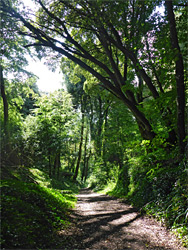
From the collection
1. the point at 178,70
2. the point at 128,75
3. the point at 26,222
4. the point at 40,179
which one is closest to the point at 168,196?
the point at 178,70

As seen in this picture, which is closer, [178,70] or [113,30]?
[178,70]

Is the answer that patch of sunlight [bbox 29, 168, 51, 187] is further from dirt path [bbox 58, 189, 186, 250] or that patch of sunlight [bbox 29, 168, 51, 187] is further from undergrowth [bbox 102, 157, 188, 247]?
undergrowth [bbox 102, 157, 188, 247]

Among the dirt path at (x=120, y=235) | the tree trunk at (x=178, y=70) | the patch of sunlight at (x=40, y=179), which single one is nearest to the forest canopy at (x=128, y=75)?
the tree trunk at (x=178, y=70)

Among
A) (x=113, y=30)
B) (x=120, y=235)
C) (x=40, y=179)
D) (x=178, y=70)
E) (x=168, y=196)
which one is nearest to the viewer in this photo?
(x=120, y=235)

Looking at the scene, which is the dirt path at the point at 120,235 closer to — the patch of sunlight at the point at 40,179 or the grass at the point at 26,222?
the grass at the point at 26,222

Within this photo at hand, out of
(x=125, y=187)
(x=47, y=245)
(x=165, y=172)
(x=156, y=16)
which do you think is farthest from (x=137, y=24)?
(x=125, y=187)

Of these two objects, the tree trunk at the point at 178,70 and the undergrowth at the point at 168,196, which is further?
the tree trunk at the point at 178,70

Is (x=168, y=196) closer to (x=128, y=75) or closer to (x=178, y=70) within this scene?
(x=178, y=70)

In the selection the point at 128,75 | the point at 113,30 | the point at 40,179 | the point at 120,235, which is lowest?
the point at 120,235

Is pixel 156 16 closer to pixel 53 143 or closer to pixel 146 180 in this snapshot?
pixel 146 180

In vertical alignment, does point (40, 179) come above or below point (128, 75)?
below

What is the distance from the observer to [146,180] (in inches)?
251

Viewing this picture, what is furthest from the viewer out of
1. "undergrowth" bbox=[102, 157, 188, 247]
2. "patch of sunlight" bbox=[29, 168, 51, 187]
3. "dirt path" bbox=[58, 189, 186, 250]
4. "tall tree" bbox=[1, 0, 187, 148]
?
"patch of sunlight" bbox=[29, 168, 51, 187]

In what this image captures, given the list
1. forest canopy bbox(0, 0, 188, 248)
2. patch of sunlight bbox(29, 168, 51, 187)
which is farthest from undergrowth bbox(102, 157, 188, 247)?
patch of sunlight bbox(29, 168, 51, 187)
